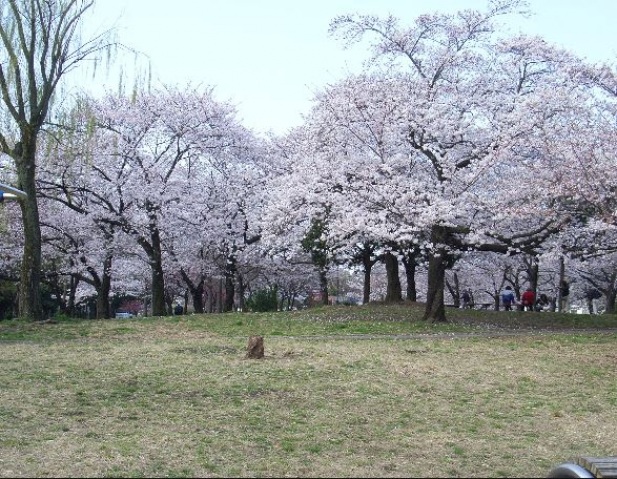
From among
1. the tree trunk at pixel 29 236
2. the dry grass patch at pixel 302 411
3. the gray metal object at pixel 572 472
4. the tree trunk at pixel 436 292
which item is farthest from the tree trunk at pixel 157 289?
the gray metal object at pixel 572 472

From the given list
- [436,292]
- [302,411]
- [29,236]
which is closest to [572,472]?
[302,411]

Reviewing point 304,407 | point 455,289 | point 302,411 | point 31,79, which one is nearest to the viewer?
point 302,411

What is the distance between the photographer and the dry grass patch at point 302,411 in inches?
190

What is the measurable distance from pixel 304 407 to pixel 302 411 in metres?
0.18

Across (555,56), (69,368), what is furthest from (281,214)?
(69,368)

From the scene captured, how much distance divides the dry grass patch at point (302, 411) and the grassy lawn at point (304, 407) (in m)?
0.02

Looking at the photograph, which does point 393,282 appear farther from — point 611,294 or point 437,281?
point 611,294

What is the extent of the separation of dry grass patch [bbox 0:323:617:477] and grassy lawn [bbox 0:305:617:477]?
0.02m

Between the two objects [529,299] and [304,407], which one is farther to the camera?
[529,299]

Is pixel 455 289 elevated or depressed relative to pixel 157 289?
elevated

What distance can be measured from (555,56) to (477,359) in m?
10.1

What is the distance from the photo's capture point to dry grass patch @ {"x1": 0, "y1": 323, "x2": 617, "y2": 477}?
4836 millimetres

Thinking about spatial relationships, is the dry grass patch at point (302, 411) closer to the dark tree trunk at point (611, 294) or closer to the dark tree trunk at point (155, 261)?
the dark tree trunk at point (155, 261)

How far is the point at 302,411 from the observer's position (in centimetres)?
649
